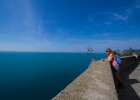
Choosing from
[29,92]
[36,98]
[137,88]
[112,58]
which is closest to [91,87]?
[112,58]

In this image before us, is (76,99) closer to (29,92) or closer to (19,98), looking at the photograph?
(19,98)

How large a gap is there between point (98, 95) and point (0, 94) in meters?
36.8

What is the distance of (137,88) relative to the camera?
5.34 metres

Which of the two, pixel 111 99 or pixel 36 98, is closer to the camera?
pixel 111 99

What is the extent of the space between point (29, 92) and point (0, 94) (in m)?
7.72

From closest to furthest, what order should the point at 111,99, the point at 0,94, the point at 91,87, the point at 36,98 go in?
the point at 111,99, the point at 91,87, the point at 36,98, the point at 0,94

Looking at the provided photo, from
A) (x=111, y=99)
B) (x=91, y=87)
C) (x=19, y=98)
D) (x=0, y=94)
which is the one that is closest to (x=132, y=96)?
(x=91, y=87)

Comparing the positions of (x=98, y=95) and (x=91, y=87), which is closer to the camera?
(x=98, y=95)

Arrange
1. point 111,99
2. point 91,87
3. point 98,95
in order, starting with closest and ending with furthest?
point 111,99, point 98,95, point 91,87

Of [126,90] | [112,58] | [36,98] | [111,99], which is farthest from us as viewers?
[36,98]

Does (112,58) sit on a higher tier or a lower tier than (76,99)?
higher

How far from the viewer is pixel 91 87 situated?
2787 mm

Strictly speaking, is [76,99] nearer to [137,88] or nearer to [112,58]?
[112,58]

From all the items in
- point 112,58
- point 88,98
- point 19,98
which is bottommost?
point 19,98
